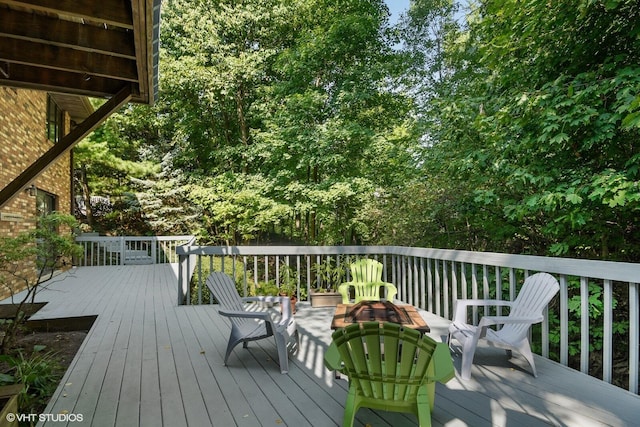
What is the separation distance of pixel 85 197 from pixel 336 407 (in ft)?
54.2

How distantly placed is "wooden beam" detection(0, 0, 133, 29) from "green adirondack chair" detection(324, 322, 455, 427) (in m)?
2.39

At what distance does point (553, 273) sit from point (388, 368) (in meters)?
2.35

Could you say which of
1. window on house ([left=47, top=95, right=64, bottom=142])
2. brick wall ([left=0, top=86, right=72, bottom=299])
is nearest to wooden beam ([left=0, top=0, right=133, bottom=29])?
brick wall ([left=0, top=86, right=72, bottom=299])

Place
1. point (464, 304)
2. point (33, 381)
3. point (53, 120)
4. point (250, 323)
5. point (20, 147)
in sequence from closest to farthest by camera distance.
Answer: point (33, 381) → point (464, 304) → point (250, 323) → point (20, 147) → point (53, 120)

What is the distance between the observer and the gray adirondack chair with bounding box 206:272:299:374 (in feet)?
10.3

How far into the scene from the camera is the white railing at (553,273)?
2.70 m

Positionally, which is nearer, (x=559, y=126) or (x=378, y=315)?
(x=378, y=315)

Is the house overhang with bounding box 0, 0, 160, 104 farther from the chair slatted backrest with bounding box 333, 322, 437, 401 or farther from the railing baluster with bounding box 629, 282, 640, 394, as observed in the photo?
the railing baluster with bounding box 629, 282, 640, 394

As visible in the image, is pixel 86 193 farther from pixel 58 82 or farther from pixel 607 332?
pixel 607 332

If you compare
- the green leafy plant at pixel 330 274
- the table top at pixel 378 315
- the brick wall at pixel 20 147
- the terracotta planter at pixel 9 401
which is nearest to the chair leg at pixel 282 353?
the table top at pixel 378 315

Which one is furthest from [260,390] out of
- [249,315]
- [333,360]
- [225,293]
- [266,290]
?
[266,290]

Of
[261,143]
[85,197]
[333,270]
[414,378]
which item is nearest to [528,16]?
[333,270]

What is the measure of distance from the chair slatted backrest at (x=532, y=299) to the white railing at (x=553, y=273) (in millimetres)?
169

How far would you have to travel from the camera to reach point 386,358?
2.04 metres
